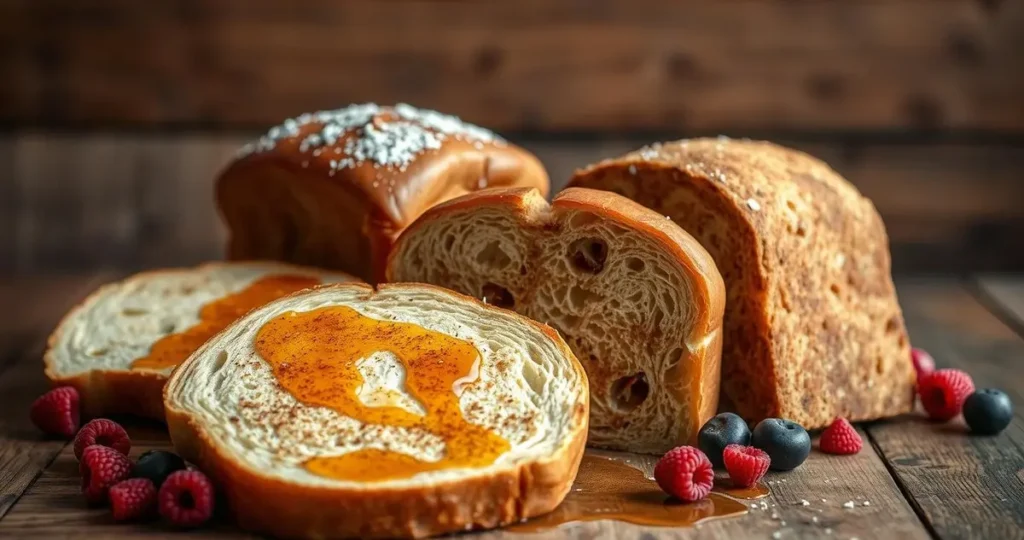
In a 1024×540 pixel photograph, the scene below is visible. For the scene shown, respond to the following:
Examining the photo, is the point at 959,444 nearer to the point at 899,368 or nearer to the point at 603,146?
the point at 899,368

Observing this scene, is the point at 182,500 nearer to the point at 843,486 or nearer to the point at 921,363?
the point at 843,486

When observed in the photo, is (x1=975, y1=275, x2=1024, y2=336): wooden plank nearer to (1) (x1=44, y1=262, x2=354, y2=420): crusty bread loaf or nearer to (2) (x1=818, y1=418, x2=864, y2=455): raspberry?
(2) (x1=818, y1=418, x2=864, y2=455): raspberry

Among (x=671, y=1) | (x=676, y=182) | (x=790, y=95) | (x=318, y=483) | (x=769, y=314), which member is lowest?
(x=318, y=483)

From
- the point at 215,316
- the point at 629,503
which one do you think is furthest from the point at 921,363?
the point at 215,316

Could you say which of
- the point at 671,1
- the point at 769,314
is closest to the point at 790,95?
the point at 671,1

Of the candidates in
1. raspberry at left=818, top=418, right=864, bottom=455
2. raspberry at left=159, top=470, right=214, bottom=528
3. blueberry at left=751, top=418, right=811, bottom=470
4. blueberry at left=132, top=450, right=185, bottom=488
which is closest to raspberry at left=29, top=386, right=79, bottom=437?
blueberry at left=132, top=450, right=185, bottom=488
